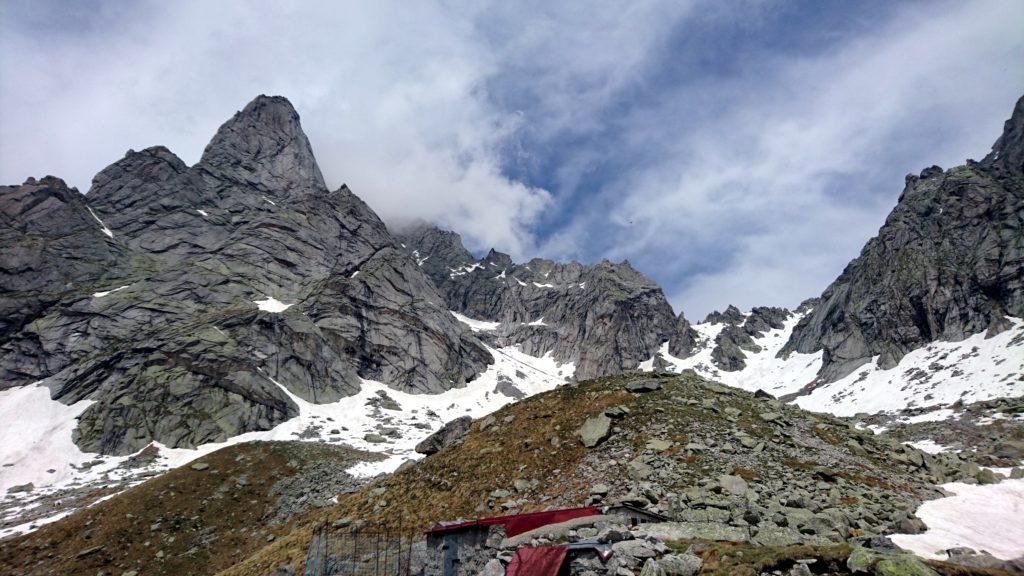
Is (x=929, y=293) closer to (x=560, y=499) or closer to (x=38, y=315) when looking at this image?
(x=560, y=499)

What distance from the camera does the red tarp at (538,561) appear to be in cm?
1409

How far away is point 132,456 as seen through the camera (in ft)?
233

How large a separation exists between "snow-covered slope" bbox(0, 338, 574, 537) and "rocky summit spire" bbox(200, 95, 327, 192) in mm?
105036

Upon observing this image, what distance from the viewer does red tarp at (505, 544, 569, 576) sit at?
14.1 metres

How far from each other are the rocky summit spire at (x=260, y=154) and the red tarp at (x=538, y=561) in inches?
7260

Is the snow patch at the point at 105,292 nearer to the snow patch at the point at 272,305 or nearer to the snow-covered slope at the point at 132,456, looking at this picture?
the snow-covered slope at the point at 132,456

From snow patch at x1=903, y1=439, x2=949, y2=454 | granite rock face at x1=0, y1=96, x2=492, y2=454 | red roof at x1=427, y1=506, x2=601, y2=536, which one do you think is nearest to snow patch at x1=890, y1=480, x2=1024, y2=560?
red roof at x1=427, y1=506, x2=601, y2=536

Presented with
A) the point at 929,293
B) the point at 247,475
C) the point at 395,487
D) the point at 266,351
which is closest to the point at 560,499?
the point at 395,487

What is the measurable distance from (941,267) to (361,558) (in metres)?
172

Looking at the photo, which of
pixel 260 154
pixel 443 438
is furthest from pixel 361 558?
pixel 260 154

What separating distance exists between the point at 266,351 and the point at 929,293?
551 feet

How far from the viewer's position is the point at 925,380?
114 metres

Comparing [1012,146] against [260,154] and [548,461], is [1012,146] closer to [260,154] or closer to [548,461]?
[548,461]

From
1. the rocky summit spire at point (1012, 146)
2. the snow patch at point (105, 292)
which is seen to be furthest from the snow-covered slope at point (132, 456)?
the rocky summit spire at point (1012, 146)
